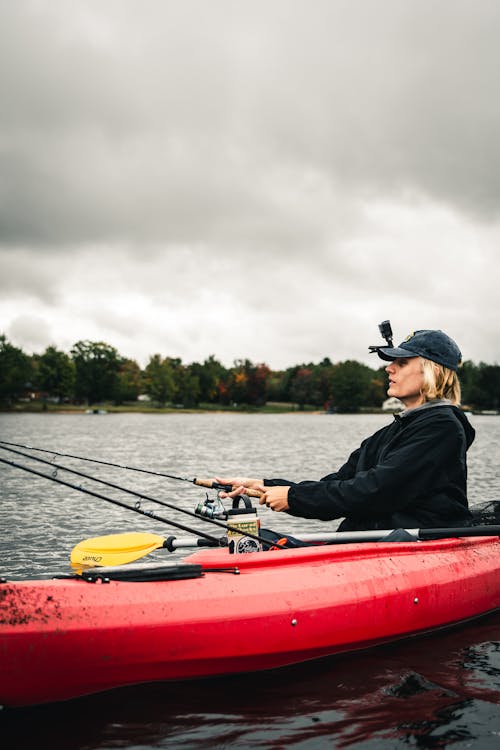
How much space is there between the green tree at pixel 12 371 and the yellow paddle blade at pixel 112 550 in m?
111

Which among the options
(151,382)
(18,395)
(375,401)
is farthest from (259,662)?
(375,401)

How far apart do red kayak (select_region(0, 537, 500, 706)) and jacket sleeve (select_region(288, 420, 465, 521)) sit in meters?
0.33

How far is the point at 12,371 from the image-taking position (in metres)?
110

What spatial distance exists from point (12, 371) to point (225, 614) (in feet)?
371

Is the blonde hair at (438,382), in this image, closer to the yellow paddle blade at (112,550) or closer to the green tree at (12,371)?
the yellow paddle blade at (112,550)

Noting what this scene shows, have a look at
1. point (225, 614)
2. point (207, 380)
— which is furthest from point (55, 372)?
point (225, 614)

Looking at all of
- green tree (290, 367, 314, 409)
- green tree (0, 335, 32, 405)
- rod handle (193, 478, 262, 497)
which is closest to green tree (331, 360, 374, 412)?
green tree (290, 367, 314, 409)

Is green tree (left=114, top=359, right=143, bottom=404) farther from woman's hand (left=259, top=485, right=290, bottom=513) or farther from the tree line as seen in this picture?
woman's hand (left=259, top=485, right=290, bottom=513)

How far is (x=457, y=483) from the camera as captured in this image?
545 centimetres

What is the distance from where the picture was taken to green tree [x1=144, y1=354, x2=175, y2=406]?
13438 cm

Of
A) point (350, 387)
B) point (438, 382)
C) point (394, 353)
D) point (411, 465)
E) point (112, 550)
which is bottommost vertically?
point (112, 550)

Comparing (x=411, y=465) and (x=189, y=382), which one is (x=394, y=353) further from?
(x=189, y=382)

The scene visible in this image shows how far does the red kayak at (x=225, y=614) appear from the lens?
398cm

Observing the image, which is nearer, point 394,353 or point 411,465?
point 411,465
